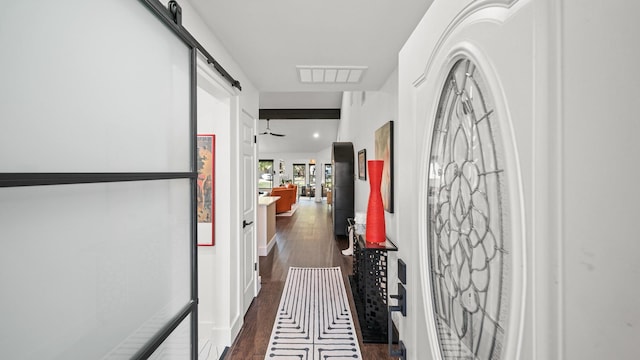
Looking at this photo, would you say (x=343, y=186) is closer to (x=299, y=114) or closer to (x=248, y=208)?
(x=299, y=114)

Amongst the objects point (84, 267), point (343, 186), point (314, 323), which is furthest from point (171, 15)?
point (343, 186)

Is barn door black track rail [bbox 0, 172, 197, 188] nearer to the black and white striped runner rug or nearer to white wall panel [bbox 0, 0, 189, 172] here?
white wall panel [bbox 0, 0, 189, 172]

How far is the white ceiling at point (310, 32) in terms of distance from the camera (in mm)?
1634

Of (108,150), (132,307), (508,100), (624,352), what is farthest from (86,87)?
(624,352)

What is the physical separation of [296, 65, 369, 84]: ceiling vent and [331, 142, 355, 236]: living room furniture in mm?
3415

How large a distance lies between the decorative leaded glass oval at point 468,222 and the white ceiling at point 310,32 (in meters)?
1.29

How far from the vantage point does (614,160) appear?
29 cm

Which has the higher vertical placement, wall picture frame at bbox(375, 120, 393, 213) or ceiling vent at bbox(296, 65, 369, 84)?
ceiling vent at bbox(296, 65, 369, 84)

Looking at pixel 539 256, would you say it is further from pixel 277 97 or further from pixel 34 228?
pixel 277 97

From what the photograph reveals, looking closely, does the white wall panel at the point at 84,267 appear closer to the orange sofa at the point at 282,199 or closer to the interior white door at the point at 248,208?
the interior white door at the point at 248,208

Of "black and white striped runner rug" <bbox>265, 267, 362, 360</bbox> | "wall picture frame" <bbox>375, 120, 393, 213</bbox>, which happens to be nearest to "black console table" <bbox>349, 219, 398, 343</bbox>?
"black and white striped runner rug" <bbox>265, 267, 362, 360</bbox>

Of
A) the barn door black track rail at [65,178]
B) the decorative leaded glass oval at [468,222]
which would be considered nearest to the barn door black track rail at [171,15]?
the barn door black track rail at [65,178]

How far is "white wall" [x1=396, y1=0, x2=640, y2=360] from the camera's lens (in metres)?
0.28

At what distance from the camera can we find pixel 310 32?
192 cm
